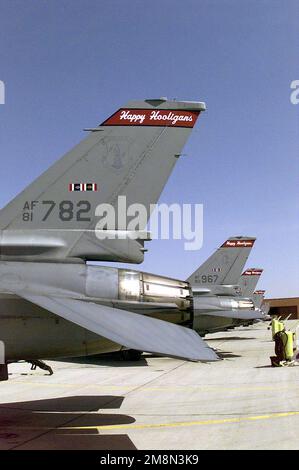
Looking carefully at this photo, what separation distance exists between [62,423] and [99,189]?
4077mm

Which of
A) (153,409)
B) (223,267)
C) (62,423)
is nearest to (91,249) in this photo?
(62,423)

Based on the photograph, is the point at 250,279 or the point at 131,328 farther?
the point at 250,279

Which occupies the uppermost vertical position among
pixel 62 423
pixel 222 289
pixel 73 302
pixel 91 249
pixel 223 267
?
pixel 91 249

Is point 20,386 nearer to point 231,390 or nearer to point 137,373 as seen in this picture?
point 137,373

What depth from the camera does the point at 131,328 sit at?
557 centimetres

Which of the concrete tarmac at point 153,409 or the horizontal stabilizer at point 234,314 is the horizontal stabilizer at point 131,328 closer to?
the concrete tarmac at point 153,409

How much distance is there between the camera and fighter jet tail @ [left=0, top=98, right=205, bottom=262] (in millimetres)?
6949

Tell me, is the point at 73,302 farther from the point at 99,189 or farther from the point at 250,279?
the point at 250,279

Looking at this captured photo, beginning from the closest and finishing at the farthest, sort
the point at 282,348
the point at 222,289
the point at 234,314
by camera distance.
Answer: the point at 282,348, the point at 234,314, the point at 222,289

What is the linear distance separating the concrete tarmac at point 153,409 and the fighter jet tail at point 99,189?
2.71 m

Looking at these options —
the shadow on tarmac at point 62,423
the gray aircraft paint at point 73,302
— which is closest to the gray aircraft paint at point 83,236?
the gray aircraft paint at point 73,302

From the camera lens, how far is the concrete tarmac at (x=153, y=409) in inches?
252

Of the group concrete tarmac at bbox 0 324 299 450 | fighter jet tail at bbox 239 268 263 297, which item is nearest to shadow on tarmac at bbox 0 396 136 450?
concrete tarmac at bbox 0 324 299 450

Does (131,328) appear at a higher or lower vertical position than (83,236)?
lower
